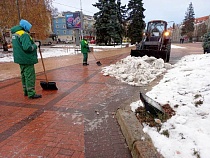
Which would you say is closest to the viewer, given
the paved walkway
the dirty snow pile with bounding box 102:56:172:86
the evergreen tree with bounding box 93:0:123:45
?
A: the paved walkway

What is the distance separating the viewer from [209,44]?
11359mm

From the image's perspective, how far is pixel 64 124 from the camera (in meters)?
3.19

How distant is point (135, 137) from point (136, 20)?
1476 inches

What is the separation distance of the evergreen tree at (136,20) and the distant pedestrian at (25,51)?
34.8 meters

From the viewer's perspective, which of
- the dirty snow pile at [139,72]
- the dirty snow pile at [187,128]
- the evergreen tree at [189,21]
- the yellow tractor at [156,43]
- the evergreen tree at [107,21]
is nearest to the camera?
the dirty snow pile at [187,128]

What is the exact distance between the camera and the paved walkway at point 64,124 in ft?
8.11

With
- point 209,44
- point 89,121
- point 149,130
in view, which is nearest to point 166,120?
point 149,130

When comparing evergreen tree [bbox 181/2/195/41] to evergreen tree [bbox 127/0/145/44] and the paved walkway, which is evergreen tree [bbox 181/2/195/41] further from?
the paved walkway

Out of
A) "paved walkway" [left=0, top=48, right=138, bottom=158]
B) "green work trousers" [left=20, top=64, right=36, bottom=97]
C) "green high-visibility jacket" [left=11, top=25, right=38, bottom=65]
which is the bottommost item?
"paved walkway" [left=0, top=48, right=138, bottom=158]

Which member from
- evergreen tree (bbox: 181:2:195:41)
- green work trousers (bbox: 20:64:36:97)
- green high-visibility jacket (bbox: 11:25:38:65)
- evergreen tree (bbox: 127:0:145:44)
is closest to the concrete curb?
green work trousers (bbox: 20:64:36:97)

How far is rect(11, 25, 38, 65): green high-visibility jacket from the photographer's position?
3992 millimetres

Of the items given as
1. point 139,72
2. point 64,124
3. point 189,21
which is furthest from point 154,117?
point 189,21

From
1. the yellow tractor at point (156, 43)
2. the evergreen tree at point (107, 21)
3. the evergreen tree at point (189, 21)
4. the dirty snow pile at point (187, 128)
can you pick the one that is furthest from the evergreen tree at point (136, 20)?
the evergreen tree at point (189, 21)

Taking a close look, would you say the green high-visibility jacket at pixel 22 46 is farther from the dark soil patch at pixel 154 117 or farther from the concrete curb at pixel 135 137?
the dark soil patch at pixel 154 117
